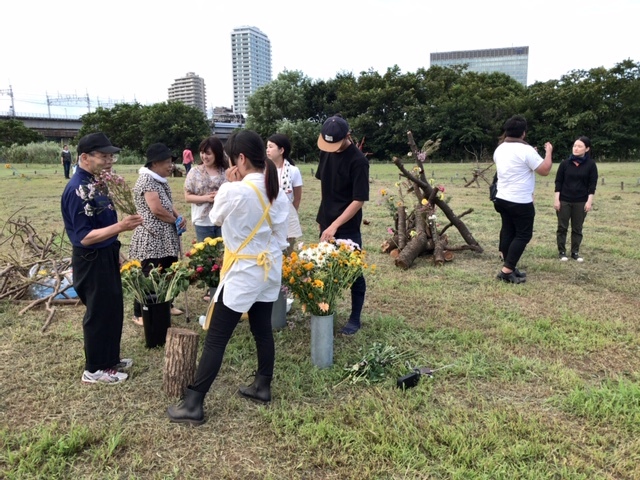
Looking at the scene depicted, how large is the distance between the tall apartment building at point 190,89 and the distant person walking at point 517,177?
140m

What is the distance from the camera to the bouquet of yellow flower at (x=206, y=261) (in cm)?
386

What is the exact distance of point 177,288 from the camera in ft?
12.4

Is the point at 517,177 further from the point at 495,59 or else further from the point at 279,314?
the point at 495,59

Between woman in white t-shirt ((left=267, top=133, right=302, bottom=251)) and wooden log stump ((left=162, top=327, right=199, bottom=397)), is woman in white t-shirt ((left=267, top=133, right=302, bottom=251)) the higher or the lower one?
the higher one

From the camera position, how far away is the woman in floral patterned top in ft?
12.7

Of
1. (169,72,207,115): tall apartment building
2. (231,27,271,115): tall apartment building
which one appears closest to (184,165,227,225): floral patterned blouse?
(231,27,271,115): tall apartment building

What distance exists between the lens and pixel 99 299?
10.1ft

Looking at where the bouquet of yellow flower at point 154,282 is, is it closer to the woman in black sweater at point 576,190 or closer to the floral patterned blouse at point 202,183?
the floral patterned blouse at point 202,183

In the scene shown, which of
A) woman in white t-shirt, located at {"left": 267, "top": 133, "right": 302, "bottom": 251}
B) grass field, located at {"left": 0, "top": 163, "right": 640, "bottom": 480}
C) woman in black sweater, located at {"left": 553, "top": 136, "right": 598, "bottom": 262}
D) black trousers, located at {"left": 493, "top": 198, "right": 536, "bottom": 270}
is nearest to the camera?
grass field, located at {"left": 0, "top": 163, "right": 640, "bottom": 480}

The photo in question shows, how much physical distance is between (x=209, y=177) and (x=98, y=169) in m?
1.46

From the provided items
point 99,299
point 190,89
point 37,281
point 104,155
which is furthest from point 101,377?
point 190,89

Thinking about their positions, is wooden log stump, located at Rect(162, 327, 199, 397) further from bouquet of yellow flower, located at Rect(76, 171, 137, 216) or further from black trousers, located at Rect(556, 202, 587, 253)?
black trousers, located at Rect(556, 202, 587, 253)

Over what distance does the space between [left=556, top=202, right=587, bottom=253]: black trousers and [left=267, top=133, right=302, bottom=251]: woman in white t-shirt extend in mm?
4144

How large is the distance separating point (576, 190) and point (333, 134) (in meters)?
4.34
